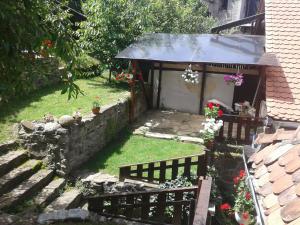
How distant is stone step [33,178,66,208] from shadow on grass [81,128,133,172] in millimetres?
992

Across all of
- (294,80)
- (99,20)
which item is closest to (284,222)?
(294,80)

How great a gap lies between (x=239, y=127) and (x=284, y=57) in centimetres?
216

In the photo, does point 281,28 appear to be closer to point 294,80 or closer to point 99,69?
point 294,80

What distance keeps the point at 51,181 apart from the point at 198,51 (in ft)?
19.4

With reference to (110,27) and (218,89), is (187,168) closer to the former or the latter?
(218,89)

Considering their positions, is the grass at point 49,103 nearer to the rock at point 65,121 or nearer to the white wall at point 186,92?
the rock at point 65,121

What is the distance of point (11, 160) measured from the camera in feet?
25.1

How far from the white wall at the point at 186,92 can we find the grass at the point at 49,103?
151 cm

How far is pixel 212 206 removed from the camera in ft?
24.1

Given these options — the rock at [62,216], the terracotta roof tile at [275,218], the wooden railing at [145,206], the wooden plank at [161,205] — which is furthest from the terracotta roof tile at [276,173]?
the rock at [62,216]

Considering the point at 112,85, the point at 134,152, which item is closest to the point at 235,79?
the point at 134,152

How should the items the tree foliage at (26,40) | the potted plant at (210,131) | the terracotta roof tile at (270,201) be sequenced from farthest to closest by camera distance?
the potted plant at (210,131) → the tree foliage at (26,40) → the terracotta roof tile at (270,201)

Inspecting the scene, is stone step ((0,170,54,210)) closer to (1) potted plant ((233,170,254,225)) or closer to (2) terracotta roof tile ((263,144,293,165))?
(1) potted plant ((233,170,254,225))

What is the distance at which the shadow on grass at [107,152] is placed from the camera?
29.5 feet
